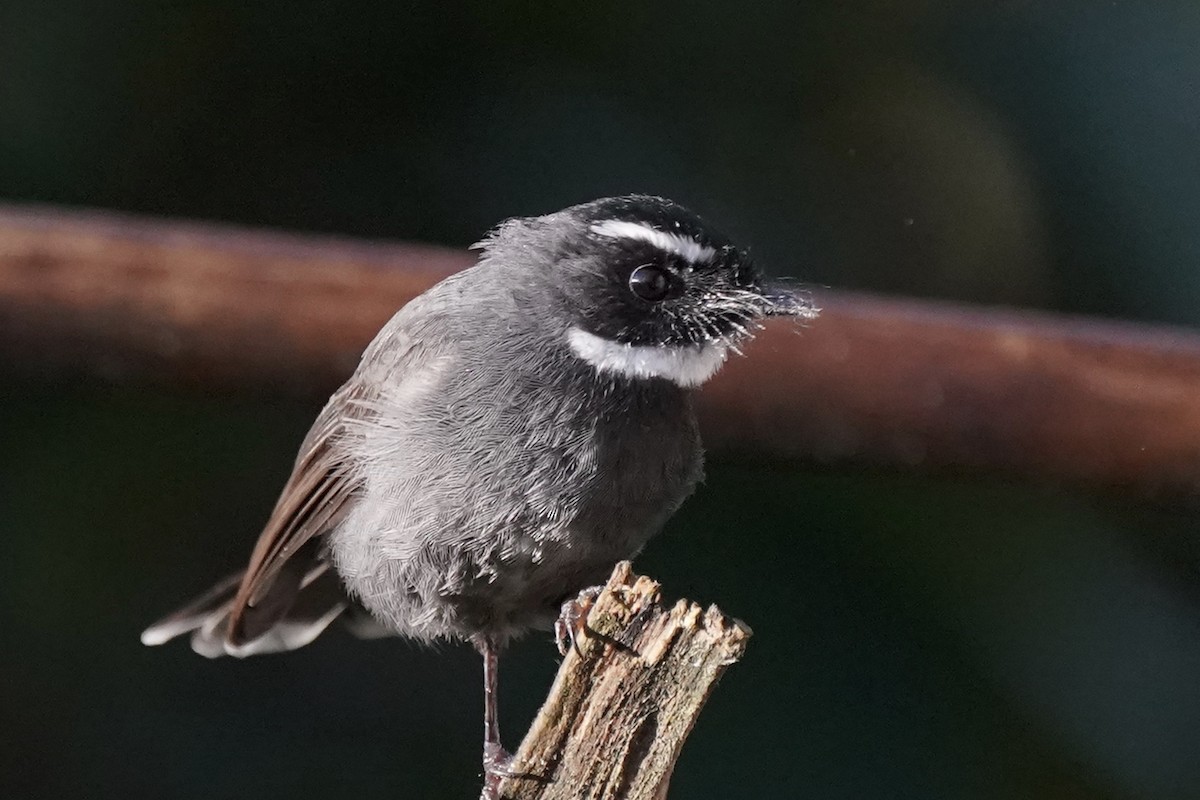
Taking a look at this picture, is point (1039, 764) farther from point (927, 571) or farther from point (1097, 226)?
point (1097, 226)

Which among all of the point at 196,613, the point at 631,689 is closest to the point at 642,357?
the point at 631,689

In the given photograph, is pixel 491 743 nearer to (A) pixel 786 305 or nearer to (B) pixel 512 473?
(B) pixel 512 473

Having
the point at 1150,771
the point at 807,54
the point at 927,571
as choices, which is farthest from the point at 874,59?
the point at 1150,771

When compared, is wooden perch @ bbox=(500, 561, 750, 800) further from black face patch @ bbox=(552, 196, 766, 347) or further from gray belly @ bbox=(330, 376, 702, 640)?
black face patch @ bbox=(552, 196, 766, 347)

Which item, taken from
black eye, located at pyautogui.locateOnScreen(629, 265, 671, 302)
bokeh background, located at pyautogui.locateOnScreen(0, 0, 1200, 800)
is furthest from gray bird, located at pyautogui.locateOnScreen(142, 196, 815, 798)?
bokeh background, located at pyautogui.locateOnScreen(0, 0, 1200, 800)

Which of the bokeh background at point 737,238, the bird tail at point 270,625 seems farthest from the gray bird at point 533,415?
the bokeh background at point 737,238
